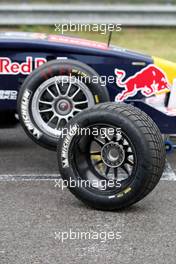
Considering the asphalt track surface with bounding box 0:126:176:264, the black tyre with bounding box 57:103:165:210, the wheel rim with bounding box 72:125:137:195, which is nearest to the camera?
the asphalt track surface with bounding box 0:126:176:264

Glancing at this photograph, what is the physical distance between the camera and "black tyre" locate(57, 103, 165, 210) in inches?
173

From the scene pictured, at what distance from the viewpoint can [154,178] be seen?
441 cm

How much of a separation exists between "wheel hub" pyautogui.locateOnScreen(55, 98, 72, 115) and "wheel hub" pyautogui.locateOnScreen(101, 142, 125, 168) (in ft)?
3.23

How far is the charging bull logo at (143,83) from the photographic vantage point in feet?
18.4

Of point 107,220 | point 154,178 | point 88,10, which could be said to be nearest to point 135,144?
point 154,178

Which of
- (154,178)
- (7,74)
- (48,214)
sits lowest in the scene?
(48,214)

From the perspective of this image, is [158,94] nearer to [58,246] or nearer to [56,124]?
[56,124]

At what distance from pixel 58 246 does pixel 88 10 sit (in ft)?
29.1

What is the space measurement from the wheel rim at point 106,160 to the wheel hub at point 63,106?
0.80 meters

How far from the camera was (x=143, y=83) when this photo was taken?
561cm
